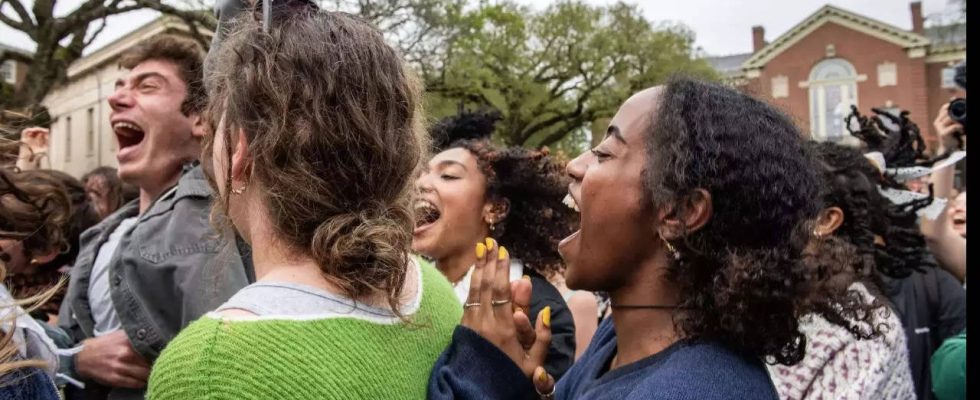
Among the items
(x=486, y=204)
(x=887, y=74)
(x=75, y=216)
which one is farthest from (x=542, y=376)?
(x=887, y=74)

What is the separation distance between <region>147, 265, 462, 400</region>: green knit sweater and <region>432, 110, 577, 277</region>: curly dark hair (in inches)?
103

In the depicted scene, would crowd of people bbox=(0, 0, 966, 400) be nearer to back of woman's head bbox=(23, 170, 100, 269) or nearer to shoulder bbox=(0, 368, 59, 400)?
shoulder bbox=(0, 368, 59, 400)

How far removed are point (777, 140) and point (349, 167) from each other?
94cm

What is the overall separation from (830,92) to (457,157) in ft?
123

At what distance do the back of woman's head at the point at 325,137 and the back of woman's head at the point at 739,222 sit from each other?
0.61m

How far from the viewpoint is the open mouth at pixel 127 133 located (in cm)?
314

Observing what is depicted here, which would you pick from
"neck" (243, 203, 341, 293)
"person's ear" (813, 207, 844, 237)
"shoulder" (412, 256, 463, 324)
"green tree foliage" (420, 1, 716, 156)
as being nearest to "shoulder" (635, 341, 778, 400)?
"shoulder" (412, 256, 463, 324)

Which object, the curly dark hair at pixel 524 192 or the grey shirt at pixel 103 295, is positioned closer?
the grey shirt at pixel 103 295

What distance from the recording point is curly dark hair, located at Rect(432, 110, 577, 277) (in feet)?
13.5

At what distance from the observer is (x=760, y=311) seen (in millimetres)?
1681

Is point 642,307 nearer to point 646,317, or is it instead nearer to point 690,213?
point 646,317

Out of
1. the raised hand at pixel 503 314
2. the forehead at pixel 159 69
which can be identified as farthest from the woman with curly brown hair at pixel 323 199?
the forehead at pixel 159 69

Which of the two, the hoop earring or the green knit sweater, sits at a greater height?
the hoop earring

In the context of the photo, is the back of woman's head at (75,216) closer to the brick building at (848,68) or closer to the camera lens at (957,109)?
the camera lens at (957,109)
